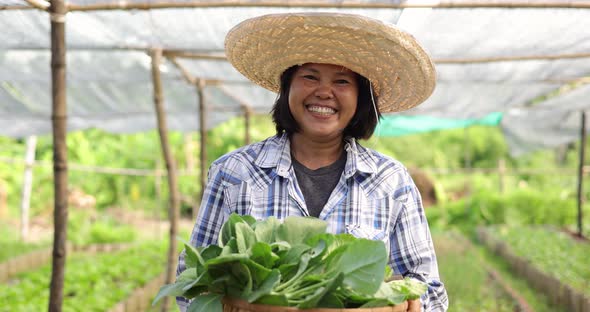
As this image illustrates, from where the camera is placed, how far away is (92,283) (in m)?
7.45

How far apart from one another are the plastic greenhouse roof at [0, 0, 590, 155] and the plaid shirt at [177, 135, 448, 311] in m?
2.07

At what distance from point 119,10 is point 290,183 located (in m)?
2.61

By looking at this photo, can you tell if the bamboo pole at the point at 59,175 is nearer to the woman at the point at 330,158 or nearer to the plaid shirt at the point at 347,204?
the woman at the point at 330,158

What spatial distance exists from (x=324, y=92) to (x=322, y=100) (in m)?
0.03

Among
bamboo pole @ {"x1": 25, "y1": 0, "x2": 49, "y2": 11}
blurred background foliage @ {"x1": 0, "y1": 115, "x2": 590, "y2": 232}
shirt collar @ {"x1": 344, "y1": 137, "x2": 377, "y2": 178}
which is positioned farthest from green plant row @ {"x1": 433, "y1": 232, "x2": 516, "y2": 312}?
blurred background foliage @ {"x1": 0, "y1": 115, "x2": 590, "y2": 232}

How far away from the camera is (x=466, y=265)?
8.65 metres

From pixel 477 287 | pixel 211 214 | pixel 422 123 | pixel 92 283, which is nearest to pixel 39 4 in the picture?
pixel 211 214

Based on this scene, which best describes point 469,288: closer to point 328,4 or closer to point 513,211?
point 328,4

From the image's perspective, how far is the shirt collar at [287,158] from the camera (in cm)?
229

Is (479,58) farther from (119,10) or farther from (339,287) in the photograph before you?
(339,287)

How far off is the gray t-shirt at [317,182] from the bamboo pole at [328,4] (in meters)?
1.93

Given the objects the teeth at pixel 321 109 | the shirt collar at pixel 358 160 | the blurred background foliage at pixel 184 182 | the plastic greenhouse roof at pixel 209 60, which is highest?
the plastic greenhouse roof at pixel 209 60

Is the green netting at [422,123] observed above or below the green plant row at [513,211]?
above

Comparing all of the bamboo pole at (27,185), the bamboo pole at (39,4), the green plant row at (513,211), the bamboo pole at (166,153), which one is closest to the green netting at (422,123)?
the green plant row at (513,211)
